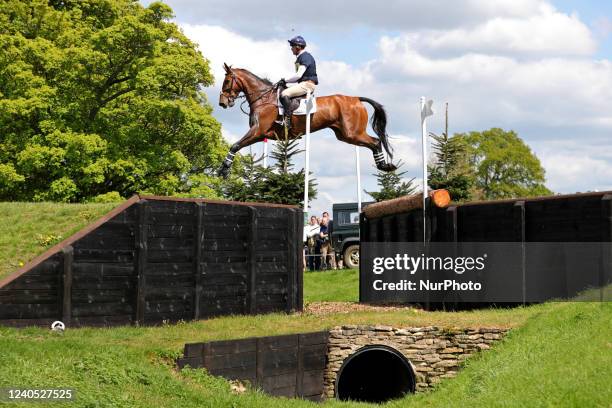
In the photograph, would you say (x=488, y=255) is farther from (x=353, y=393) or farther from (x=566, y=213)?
(x=353, y=393)

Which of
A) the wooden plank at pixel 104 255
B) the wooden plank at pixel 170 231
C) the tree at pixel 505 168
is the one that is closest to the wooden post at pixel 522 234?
the wooden plank at pixel 170 231

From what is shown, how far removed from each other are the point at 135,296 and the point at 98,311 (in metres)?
0.71

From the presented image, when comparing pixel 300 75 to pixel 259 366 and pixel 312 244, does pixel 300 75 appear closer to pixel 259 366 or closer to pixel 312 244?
pixel 259 366

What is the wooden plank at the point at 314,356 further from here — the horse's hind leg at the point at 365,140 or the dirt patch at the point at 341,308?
the horse's hind leg at the point at 365,140

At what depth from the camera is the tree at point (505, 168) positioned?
6312 centimetres

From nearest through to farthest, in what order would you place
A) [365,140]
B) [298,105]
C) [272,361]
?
1. [272,361]
2. [298,105]
3. [365,140]

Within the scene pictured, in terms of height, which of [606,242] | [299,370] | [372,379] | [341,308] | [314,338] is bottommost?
[372,379]

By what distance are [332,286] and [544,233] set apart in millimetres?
9630

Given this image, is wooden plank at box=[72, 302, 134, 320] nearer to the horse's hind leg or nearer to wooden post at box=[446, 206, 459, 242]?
wooden post at box=[446, 206, 459, 242]

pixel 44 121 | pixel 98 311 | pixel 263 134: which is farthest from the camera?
pixel 44 121

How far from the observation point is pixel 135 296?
1438 centimetres

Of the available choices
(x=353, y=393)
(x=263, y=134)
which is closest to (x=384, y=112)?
(x=263, y=134)

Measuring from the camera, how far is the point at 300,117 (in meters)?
21.1

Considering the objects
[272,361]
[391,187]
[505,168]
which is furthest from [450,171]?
[505,168]
